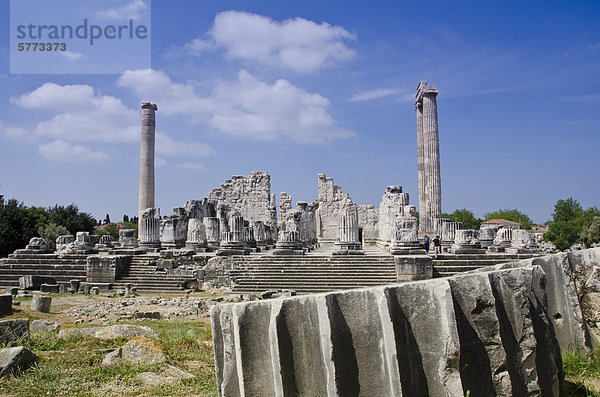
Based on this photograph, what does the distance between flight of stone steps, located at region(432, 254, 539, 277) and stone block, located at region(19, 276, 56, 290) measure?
1231cm

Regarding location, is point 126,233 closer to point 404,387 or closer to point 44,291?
point 44,291

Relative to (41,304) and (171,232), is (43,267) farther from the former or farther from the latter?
(41,304)

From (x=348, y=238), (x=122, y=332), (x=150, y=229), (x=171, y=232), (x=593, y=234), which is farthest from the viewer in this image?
(x=593, y=234)

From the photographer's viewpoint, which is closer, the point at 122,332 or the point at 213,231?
the point at 122,332

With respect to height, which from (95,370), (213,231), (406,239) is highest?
(213,231)

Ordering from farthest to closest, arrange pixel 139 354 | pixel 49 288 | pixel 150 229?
pixel 150 229 < pixel 49 288 < pixel 139 354

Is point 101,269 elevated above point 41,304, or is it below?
above

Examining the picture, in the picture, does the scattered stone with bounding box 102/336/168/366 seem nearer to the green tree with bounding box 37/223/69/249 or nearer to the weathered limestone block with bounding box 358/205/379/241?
the weathered limestone block with bounding box 358/205/379/241

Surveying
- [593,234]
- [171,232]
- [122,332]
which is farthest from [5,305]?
[593,234]

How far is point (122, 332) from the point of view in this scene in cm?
622

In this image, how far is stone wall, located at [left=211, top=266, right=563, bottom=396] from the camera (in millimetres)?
2893

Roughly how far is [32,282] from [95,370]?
1101 cm

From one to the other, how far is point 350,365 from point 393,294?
0.56 metres

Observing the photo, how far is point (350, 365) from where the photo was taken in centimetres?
292
